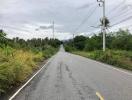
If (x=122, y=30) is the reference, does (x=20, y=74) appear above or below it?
below

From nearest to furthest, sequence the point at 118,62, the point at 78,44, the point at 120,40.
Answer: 1. the point at 118,62
2. the point at 120,40
3. the point at 78,44

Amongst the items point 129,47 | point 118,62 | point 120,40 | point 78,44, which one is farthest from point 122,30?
point 118,62

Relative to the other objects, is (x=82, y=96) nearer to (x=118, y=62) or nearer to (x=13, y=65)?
(x=13, y=65)

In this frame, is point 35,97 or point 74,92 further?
point 74,92

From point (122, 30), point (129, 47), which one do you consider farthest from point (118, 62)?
point (122, 30)

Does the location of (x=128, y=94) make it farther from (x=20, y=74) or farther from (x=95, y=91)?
(x=20, y=74)

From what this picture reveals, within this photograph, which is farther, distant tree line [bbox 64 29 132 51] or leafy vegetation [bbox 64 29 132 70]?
distant tree line [bbox 64 29 132 51]

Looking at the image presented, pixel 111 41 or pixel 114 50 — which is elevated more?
pixel 111 41

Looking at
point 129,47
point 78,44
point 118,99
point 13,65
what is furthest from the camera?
point 78,44

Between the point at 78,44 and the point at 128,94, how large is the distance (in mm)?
171997

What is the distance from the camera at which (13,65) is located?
56.9ft

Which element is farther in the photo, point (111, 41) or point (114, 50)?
point (111, 41)

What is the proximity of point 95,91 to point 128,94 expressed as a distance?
159 cm

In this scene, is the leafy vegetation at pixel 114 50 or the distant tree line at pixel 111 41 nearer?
the leafy vegetation at pixel 114 50
